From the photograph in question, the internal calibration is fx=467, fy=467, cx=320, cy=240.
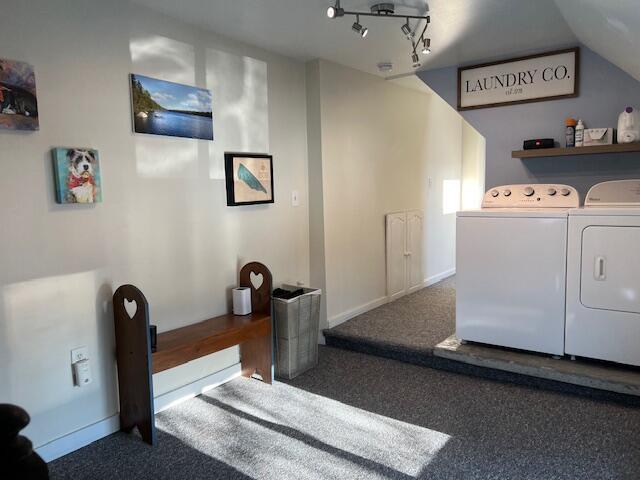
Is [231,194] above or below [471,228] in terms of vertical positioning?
above

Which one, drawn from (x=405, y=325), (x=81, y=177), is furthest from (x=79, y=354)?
(x=405, y=325)

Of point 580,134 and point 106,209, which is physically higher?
point 580,134

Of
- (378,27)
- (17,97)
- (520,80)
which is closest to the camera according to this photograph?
(17,97)

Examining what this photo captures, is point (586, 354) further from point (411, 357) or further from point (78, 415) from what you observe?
point (78, 415)

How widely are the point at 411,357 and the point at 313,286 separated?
98 centimetres

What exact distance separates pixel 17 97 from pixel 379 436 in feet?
7.86

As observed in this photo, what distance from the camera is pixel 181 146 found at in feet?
9.21

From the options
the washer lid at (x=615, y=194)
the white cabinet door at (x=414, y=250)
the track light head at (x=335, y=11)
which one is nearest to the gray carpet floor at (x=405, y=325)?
the white cabinet door at (x=414, y=250)

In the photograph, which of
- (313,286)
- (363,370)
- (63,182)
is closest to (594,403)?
(363,370)

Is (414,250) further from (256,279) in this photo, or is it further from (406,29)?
(406,29)

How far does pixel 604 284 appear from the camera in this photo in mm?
2812

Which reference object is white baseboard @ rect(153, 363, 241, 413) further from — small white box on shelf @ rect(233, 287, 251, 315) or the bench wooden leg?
small white box on shelf @ rect(233, 287, 251, 315)

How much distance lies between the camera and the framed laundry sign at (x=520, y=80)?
3.39 metres

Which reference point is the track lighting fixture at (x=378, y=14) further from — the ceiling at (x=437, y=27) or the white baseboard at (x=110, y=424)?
the white baseboard at (x=110, y=424)
